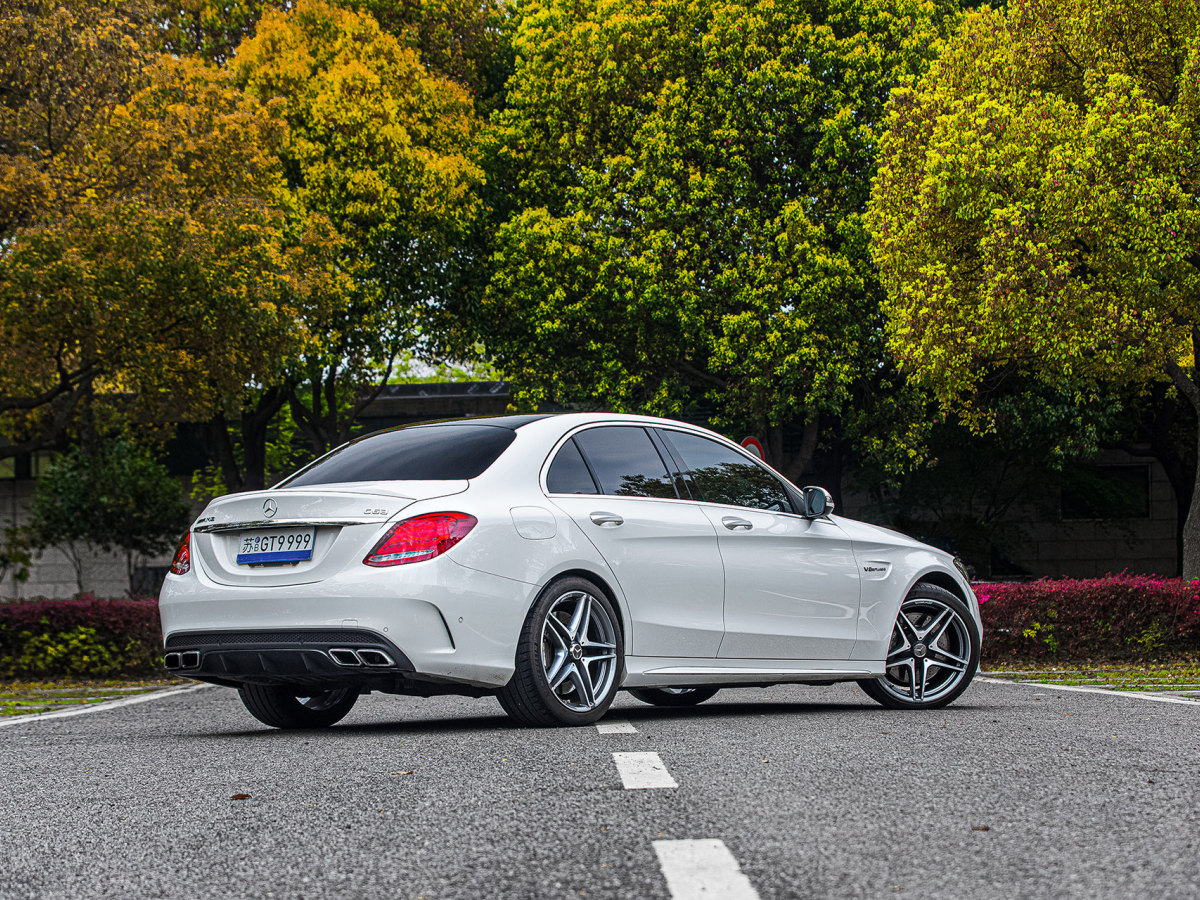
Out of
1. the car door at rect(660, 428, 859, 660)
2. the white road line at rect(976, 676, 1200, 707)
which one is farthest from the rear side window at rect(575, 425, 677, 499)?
the white road line at rect(976, 676, 1200, 707)

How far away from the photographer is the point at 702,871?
360 cm

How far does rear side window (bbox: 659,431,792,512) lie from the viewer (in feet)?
26.1

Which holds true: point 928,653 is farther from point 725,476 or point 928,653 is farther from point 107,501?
point 107,501

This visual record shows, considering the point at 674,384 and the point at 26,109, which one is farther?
the point at 674,384

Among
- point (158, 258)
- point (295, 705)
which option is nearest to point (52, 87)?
point (158, 258)

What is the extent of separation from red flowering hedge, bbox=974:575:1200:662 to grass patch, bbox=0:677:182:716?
8.42 meters

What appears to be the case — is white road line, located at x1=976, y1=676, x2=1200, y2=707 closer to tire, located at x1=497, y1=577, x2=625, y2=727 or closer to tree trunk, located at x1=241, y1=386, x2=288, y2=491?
tire, located at x1=497, y1=577, x2=625, y2=727

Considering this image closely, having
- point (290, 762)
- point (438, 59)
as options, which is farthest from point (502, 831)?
point (438, 59)

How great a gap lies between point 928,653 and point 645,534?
233 cm

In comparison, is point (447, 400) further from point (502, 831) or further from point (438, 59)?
point (502, 831)

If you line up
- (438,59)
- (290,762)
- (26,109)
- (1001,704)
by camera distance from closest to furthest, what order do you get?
(290,762), (1001,704), (26,109), (438,59)

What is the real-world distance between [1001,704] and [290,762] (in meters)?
4.79

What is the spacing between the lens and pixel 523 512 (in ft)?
22.2

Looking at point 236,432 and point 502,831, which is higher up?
point 502,831
